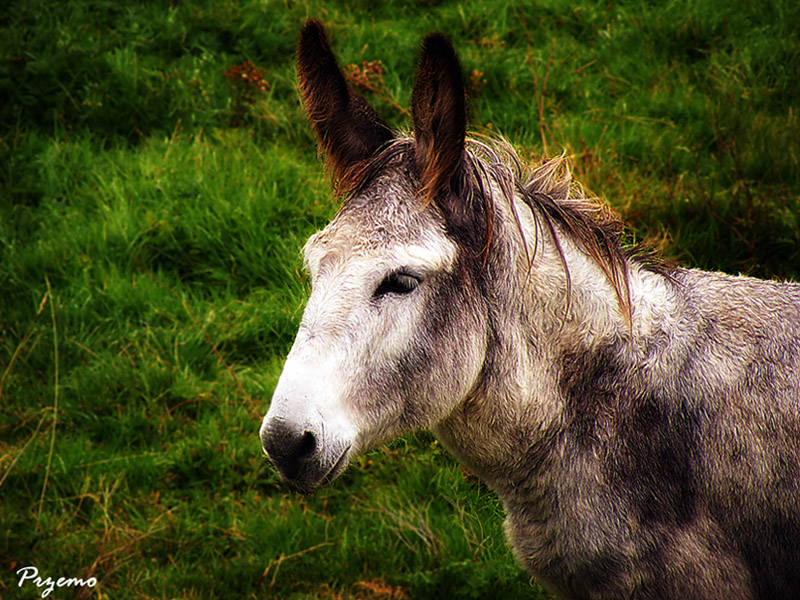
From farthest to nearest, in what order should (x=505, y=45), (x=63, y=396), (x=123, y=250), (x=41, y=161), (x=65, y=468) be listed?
(x=505, y=45)
(x=41, y=161)
(x=123, y=250)
(x=63, y=396)
(x=65, y=468)

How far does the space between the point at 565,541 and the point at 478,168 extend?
1424 millimetres

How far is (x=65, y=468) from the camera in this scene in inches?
164

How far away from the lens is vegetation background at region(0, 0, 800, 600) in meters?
3.79

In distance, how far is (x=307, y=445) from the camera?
2.06m

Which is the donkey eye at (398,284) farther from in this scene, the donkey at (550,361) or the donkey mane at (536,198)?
the donkey mane at (536,198)

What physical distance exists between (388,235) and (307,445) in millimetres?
730

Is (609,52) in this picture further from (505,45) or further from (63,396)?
(63,396)

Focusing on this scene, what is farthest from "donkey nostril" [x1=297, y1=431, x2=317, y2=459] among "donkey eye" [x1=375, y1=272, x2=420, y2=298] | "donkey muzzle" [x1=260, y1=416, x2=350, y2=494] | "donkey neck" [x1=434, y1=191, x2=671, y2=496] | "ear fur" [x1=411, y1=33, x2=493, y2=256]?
"ear fur" [x1=411, y1=33, x2=493, y2=256]

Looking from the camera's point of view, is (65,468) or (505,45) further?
(505,45)

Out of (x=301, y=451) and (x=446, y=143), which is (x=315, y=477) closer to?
(x=301, y=451)

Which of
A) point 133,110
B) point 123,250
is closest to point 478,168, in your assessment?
point 123,250

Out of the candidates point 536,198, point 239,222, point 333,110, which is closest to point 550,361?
point 536,198

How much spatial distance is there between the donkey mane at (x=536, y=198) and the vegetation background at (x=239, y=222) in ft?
4.22

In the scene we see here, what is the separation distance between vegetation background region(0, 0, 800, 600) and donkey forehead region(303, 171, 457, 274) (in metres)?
1.26
